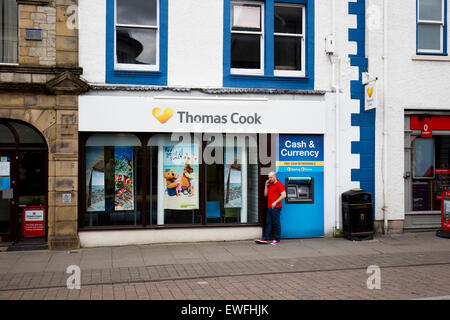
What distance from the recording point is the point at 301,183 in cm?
A: 1202

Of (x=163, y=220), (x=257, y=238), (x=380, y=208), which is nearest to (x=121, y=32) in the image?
(x=163, y=220)

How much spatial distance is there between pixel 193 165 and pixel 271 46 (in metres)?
3.84

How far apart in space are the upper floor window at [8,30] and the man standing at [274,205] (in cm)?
691

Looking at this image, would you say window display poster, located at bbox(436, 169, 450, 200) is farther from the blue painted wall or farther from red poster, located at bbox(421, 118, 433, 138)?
the blue painted wall

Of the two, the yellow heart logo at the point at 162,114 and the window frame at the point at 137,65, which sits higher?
the window frame at the point at 137,65

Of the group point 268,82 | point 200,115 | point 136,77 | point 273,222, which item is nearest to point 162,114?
point 200,115

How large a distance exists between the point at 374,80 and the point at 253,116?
329 cm

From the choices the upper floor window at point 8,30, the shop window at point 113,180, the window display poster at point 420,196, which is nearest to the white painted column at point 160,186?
the shop window at point 113,180

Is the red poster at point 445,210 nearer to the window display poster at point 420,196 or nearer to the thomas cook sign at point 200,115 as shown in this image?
the window display poster at point 420,196

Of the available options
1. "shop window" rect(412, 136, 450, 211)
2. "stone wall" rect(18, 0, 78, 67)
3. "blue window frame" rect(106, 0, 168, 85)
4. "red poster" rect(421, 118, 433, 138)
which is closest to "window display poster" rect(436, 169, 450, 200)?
"shop window" rect(412, 136, 450, 211)

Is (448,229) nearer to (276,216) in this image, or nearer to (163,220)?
(276,216)

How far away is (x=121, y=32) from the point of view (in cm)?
1130

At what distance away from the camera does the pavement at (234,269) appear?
7066 mm

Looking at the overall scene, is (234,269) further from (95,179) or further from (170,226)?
(95,179)
